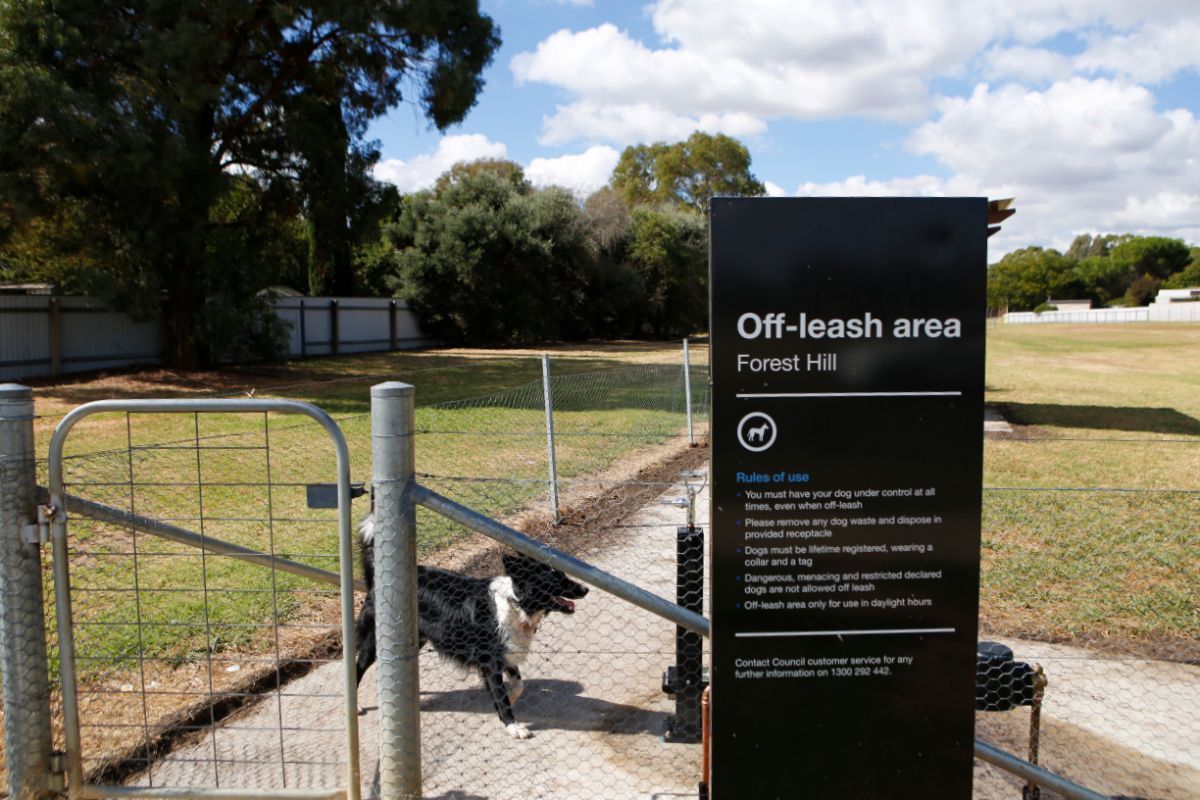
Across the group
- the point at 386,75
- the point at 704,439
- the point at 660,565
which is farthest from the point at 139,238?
the point at 660,565

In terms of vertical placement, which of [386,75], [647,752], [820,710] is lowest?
[647,752]

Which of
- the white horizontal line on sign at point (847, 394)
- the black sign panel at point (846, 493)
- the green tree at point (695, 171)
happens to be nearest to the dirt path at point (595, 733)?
the black sign panel at point (846, 493)

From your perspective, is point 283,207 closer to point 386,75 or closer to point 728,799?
point 386,75

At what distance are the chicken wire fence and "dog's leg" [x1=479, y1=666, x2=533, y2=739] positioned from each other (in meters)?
0.06

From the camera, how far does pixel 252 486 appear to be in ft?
21.9

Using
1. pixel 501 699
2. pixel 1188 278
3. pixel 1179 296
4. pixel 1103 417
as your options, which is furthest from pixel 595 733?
pixel 1188 278

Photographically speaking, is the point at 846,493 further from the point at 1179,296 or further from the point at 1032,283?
the point at 1032,283

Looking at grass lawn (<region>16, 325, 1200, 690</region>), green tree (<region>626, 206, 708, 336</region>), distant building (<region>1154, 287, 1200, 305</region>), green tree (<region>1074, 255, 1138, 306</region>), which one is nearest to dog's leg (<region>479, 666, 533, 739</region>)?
grass lawn (<region>16, 325, 1200, 690</region>)

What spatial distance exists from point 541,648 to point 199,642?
6.02 ft

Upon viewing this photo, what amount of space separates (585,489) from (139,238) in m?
12.8

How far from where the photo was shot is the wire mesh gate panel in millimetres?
3133

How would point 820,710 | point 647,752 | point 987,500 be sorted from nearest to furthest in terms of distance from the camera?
point 820,710, point 647,752, point 987,500

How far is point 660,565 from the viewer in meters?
6.82

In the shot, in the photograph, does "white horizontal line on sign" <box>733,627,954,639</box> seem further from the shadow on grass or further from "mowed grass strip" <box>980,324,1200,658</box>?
the shadow on grass
